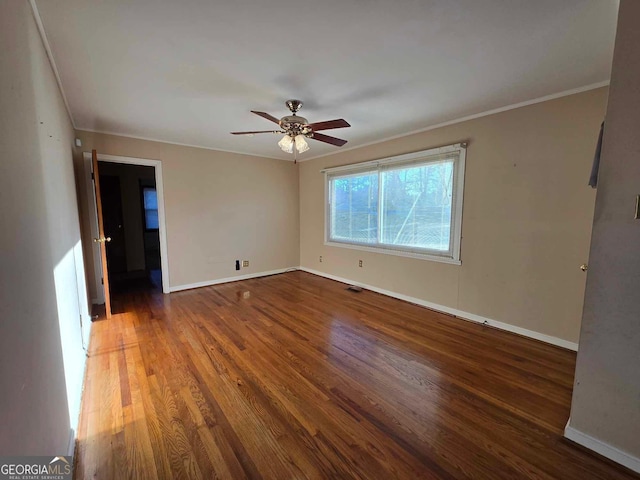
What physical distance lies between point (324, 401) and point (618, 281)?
1771 mm

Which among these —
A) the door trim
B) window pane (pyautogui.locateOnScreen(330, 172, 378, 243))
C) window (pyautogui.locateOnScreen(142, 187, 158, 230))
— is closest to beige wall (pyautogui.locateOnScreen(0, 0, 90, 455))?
the door trim

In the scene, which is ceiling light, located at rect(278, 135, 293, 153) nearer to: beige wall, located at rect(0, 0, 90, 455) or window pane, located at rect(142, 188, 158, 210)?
beige wall, located at rect(0, 0, 90, 455)

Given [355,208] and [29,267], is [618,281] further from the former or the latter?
[355,208]

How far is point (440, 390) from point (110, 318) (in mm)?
3505

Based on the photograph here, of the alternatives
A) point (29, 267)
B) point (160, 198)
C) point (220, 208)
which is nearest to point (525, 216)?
point (29, 267)

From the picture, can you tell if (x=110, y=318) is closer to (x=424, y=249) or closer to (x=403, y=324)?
(x=403, y=324)

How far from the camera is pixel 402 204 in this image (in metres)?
3.81

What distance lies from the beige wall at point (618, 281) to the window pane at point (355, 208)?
9.37 ft

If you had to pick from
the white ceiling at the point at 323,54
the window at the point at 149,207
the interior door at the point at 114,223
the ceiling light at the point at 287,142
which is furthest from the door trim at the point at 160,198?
the ceiling light at the point at 287,142

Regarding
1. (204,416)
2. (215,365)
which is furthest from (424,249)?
(204,416)

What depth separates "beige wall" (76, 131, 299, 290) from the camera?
13.4ft

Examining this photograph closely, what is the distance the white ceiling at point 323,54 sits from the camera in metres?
1.47

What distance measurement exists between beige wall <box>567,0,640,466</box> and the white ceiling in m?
0.51

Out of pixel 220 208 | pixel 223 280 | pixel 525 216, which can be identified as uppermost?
pixel 220 208
